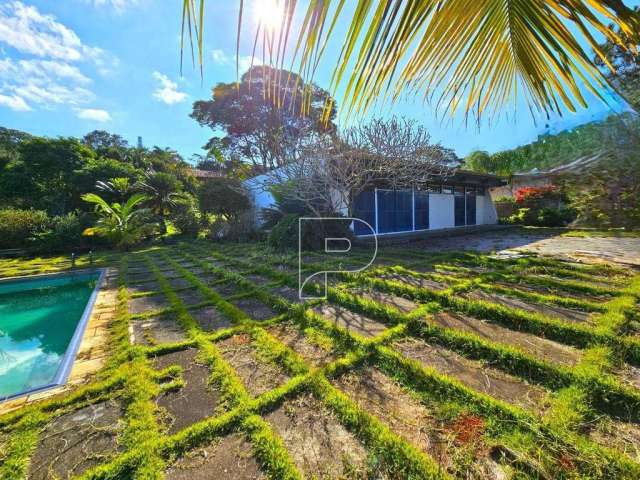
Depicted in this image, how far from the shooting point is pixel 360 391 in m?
1.88

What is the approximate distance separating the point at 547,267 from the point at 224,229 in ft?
37.5

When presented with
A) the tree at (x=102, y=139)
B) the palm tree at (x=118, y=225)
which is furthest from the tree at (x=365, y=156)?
the tree at (x=102, y=139)

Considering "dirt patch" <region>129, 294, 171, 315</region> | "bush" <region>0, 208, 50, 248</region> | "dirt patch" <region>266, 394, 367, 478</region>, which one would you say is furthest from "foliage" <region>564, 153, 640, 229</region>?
"bush" <region>0, 208, 50, 248</region>

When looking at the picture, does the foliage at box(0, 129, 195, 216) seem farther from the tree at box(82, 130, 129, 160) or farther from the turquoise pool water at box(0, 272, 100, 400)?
the tree at box(82, 130, 129, 160)

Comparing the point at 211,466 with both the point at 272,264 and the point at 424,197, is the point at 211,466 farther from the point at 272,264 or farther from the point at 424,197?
the point at 424,197

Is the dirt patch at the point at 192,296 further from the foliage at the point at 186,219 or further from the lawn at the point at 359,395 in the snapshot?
the foliage at the point at 186,219

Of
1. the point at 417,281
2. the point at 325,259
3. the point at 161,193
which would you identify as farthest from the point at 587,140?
the point at 161,193

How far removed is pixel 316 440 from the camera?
4.94 feet

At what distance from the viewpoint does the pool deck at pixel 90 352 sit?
6.56ft

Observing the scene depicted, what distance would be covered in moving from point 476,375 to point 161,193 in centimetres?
1511

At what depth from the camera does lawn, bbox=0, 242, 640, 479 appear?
4.50 feet

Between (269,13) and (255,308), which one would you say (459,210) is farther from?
(269,13)

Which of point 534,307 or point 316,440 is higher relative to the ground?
point 534,307

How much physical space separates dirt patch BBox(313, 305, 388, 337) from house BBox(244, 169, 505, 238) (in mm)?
6876
